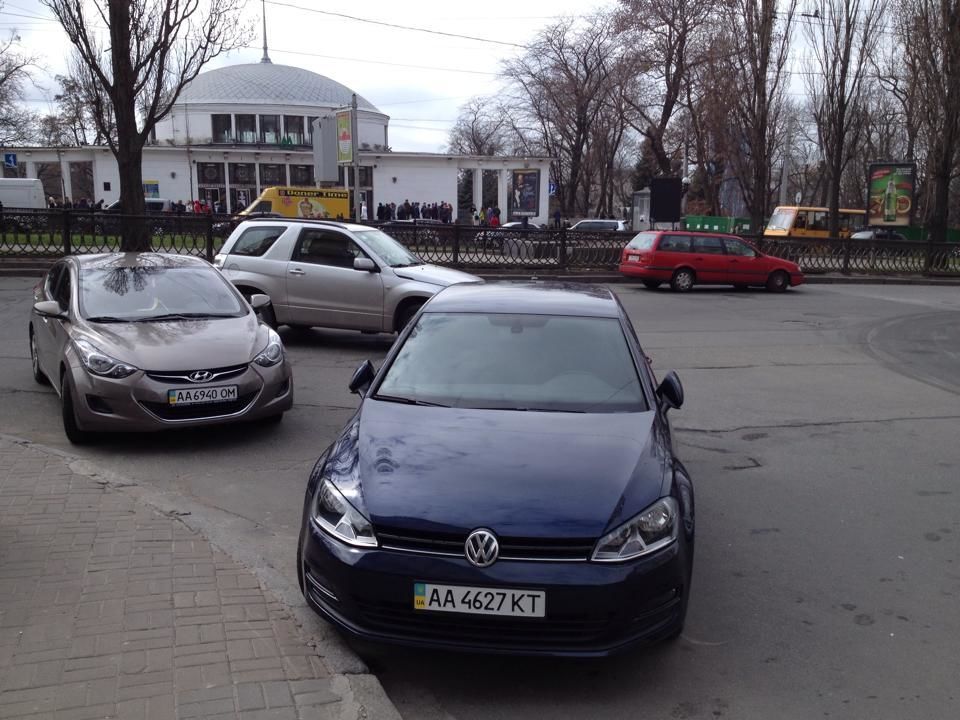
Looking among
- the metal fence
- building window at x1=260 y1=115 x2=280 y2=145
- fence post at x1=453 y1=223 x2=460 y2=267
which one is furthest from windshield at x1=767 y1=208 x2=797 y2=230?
building window at x1=260 y1=115 x2=280 y2=145

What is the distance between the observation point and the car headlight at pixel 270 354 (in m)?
7.28

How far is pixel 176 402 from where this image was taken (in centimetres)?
672

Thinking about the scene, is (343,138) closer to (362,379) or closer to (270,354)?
(270,354)

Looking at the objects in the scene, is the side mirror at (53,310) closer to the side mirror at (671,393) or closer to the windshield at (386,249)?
the windshield at (386,249)

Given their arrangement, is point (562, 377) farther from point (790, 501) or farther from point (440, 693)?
point (790, 501)

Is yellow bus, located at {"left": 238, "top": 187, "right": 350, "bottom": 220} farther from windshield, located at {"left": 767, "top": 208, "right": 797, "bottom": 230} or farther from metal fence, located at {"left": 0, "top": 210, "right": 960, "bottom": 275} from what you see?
windshield, located at {"left": 767, "top": 208, "right": 797, "bottom": 230}

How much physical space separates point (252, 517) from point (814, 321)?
1437 cm

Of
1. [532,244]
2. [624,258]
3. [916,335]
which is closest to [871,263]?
[624,258]

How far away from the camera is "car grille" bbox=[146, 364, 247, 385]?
6.73 meters

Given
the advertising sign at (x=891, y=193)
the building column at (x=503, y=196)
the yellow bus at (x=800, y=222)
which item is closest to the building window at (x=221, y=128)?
the building column at (x=503, y=196)

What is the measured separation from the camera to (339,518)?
11.9 feet

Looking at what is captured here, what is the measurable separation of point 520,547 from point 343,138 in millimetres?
21803

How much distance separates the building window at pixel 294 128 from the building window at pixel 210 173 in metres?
9.37

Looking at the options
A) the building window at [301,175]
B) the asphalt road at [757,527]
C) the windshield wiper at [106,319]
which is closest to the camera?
the asphalt road at [757,527]
